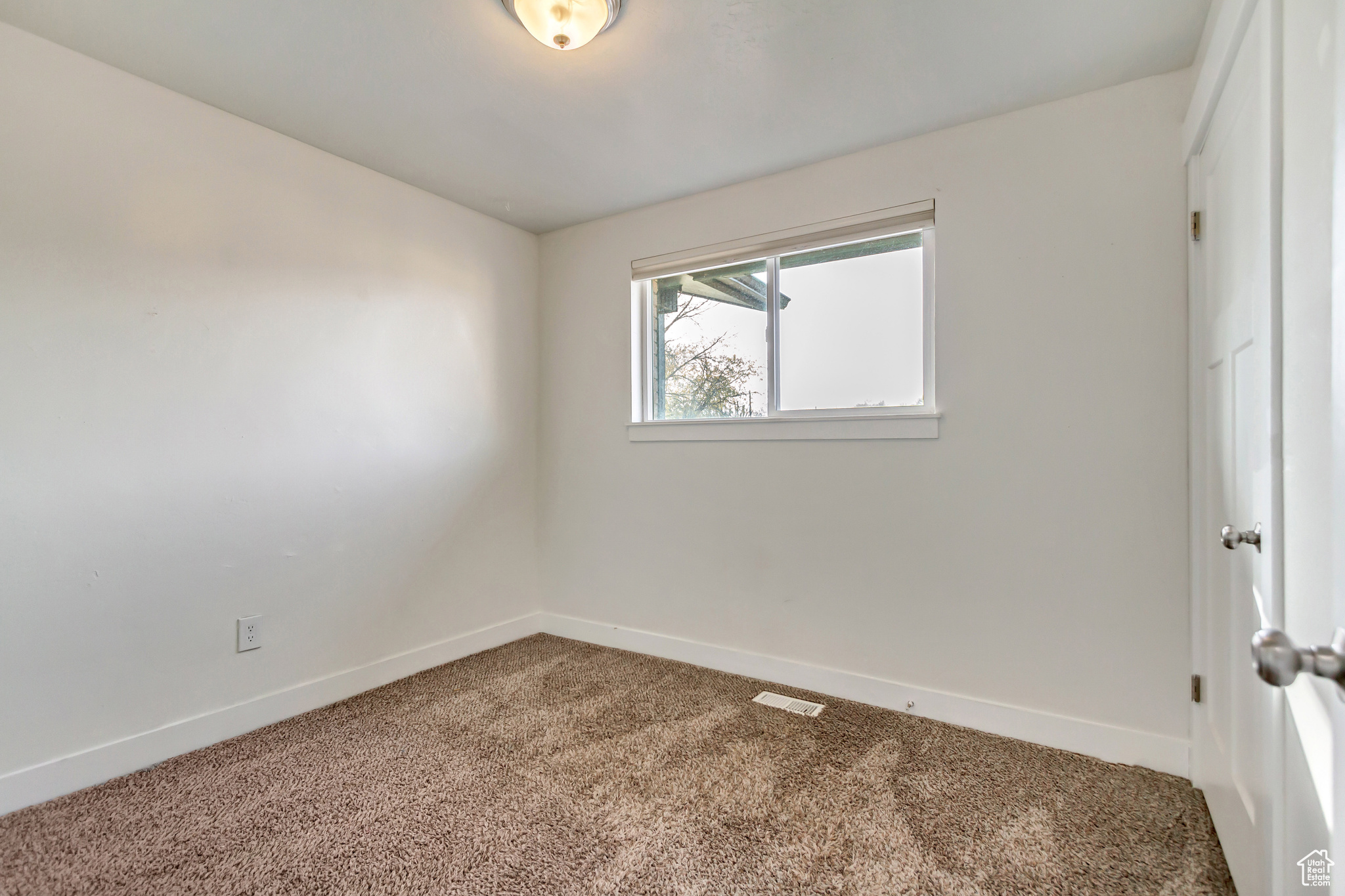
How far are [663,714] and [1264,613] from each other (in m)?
1.76

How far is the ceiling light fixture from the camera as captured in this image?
1572 mm

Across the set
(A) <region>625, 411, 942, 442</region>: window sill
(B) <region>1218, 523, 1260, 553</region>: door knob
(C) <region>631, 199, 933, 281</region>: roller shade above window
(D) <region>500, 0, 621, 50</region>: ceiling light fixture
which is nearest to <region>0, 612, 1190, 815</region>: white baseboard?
(A) <region>625, 411, 942, 442</region>: window sill

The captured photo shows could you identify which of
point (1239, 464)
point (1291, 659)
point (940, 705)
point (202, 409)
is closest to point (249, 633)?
point (202, 409)

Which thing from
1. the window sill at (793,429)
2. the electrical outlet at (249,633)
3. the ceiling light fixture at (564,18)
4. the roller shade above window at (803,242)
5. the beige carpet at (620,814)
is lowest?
the beige carpet at (620,814)

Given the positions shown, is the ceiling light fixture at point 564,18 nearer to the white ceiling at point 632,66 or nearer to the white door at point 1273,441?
the white ceiling at point 632,66

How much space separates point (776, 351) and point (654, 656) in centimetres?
155

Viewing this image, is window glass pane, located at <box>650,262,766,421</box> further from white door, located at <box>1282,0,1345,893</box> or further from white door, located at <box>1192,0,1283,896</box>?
white door, located at <box>1282,0,1345,893</box>

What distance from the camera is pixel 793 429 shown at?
2572 millimetres

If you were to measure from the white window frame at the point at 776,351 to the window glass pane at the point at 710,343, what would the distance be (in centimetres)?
5

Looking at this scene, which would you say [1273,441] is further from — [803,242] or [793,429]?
[803,242]

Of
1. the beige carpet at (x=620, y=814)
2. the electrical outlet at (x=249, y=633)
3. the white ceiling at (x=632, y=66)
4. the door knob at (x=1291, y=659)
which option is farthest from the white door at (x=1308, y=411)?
the electrical outlet at (x=249, y=633)

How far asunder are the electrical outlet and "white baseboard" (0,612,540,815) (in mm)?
193

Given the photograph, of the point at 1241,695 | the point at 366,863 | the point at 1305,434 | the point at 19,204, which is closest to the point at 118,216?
the point at 19,204

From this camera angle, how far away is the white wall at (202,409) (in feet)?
5.75
